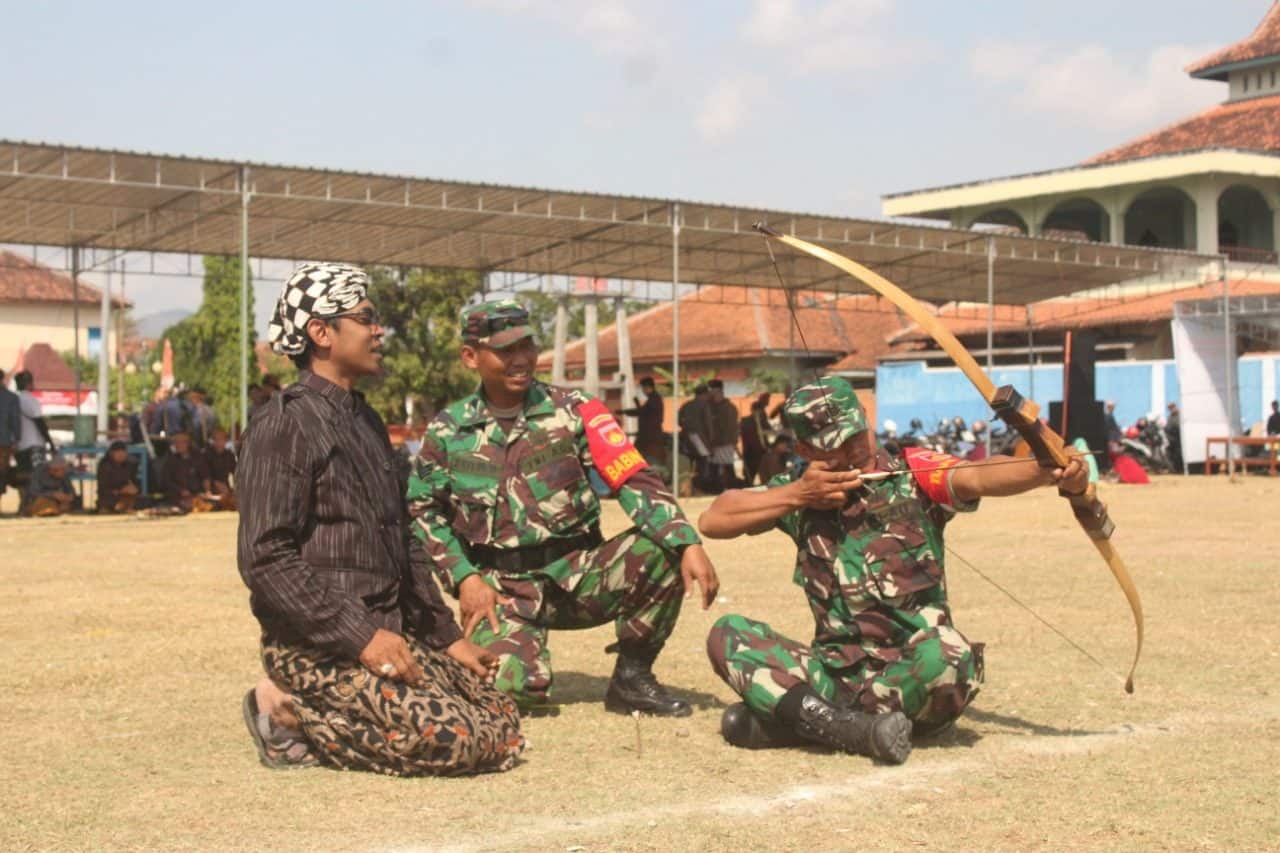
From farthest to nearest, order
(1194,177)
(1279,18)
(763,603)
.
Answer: (1279,18)
(1194,177)
(763,603)

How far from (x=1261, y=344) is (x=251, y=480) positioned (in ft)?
115

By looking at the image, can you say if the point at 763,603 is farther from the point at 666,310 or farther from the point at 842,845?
the point at 666,310

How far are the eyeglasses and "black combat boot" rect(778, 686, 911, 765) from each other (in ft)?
5.67

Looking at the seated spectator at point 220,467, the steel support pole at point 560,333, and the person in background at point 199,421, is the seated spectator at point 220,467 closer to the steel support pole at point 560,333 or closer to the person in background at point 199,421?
the person in background at point 199,421

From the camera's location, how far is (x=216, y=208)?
844 inches

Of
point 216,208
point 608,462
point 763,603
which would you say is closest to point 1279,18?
point 216,208

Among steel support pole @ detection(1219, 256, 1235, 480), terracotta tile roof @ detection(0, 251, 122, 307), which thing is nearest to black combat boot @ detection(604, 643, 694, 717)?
steel support pole @ detection(1219, 256, 1235, 480)

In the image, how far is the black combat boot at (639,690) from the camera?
577 centimetres

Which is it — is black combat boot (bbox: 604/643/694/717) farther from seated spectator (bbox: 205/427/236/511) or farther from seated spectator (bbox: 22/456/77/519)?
seated spectator (bbox: 205/427/236/511)

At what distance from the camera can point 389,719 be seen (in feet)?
15.2

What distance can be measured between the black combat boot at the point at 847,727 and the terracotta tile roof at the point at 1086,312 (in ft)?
108

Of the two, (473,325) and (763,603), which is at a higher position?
(473,325)

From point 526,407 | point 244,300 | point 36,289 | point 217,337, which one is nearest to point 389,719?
point 526,407

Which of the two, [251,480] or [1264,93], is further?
[1264,93]
